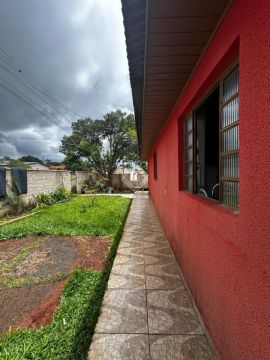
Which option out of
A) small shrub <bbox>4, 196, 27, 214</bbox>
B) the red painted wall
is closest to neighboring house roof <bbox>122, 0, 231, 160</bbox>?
the red painted wall

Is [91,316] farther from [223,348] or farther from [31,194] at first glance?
A: [31,194]

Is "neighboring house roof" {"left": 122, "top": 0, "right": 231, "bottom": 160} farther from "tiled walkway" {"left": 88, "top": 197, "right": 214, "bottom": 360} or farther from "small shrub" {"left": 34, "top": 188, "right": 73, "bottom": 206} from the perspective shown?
"small shrub" {"left": 34, "top": 188, "right": 73, "bottom": 206}

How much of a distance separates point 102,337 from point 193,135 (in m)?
2.48

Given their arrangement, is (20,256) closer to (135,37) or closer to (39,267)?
(39,267)

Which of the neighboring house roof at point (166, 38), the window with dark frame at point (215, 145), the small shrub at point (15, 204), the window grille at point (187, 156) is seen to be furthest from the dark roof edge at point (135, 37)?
the small shrub at point (15, 204)

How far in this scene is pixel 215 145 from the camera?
3.63 meters

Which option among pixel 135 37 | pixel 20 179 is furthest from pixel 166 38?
pixel 20 179

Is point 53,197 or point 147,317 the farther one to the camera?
point 53,197

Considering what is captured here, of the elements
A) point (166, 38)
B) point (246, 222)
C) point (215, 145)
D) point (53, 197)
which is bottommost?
point (53, 197)

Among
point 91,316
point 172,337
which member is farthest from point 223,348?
point 91,316

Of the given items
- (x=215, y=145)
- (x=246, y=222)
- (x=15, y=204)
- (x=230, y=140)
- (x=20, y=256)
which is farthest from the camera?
(x=15, y=204)

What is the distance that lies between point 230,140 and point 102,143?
84.1ft

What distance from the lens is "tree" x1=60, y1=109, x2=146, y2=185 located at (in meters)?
25.4

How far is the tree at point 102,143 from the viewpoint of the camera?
2543 centimetres
